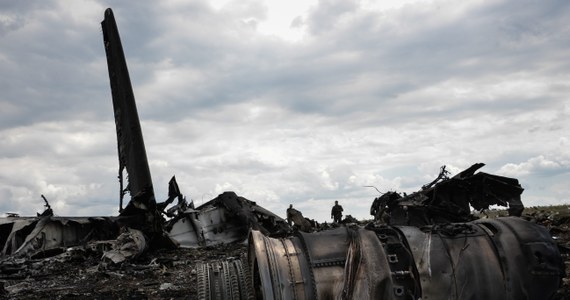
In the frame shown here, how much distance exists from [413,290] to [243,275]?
1896 mm

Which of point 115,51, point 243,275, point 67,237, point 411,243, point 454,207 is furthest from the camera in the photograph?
point 115,51

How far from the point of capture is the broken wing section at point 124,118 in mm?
18344

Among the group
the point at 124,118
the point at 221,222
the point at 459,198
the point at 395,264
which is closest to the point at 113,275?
the point at 221,222

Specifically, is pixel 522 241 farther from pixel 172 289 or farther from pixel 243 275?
pixel 172 289

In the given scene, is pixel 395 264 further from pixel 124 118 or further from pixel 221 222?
pixel 124 118

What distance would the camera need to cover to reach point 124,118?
62.4 feet

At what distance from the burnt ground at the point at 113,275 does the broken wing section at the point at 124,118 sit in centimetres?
402

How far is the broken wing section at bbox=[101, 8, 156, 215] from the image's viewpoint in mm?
18344

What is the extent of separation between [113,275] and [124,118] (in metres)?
9.19

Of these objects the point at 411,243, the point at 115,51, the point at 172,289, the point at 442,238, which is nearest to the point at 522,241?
the point at 442,238

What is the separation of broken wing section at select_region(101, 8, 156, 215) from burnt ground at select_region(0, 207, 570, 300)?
402cm

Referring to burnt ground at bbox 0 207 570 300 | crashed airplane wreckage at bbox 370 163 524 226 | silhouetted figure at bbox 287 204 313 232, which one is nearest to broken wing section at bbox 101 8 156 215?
burnt ground at bbox 0 207 570 300

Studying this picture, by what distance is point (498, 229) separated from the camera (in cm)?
493

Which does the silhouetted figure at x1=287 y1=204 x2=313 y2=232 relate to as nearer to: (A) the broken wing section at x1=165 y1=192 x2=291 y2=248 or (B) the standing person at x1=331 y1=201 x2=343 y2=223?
(A) the broken wing section at x1=165 y1=192 x2=291 y2=248
